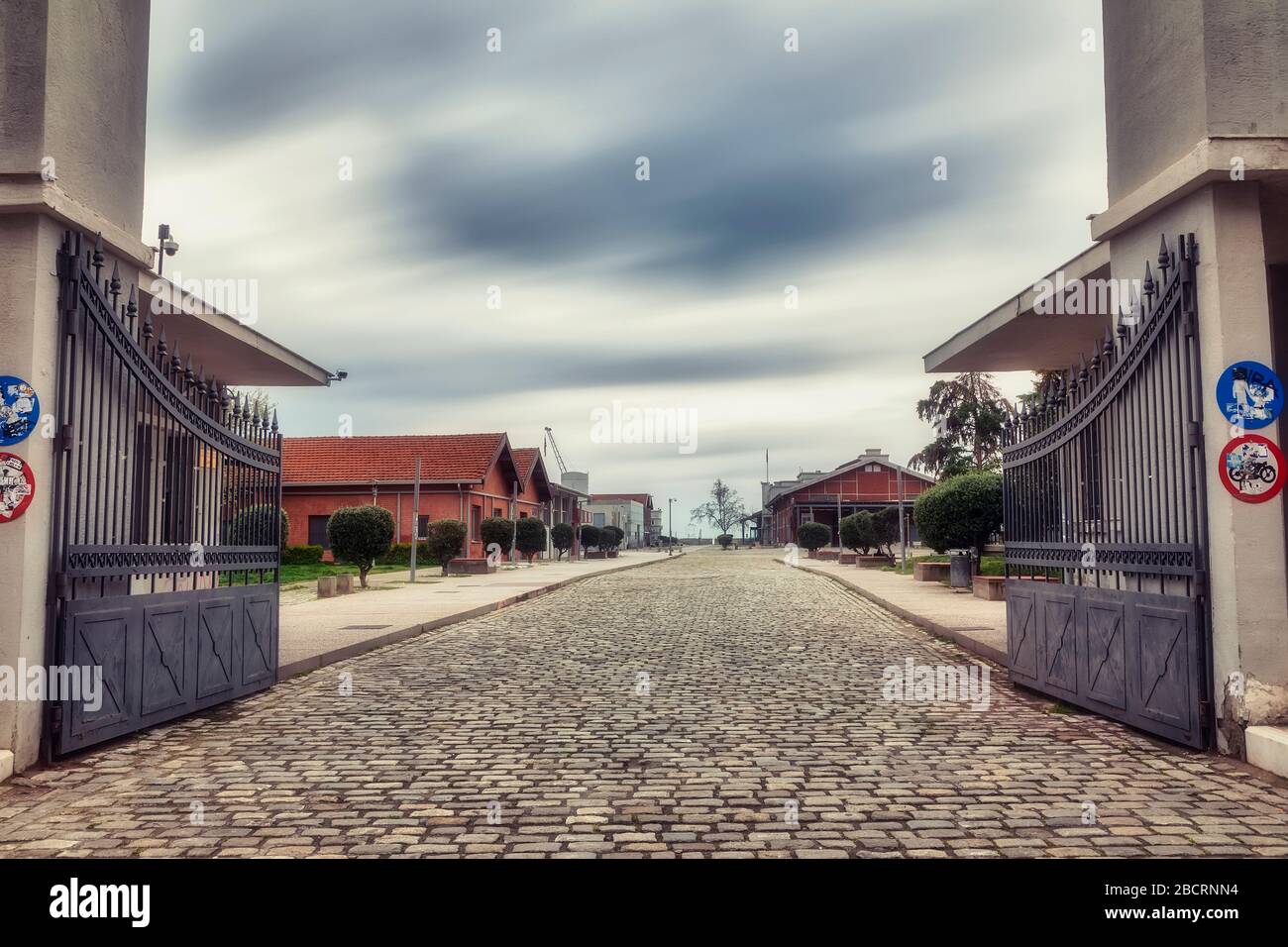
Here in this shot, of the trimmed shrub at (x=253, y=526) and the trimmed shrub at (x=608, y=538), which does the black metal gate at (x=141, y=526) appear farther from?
the trimmed shrub at (x=608, y=538)

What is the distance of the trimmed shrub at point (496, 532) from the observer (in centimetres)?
3848

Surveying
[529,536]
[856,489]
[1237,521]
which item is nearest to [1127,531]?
[1237,521]

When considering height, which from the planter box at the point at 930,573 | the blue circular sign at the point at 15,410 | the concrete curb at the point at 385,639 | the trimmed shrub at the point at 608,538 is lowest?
the concrete curb at the point at 385,639

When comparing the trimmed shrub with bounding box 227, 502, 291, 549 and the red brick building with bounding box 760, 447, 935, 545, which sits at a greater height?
the red brick building with bounding box 760, 447, 935, 545

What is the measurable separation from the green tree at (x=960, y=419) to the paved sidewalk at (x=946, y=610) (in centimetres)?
2834

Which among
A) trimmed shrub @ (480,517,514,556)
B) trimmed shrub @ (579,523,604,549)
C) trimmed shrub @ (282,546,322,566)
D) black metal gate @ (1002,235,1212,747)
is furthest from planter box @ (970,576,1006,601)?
trimmed shrub @ (579,523,604,549)

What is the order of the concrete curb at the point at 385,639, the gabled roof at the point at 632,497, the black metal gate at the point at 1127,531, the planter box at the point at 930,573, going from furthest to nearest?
1. the gabled roof at the point at 632,497
2. the planter box at the point at 930,573
3. the concrete curb at the point at 385,639
4. the black metal gate at the point at 1127,531

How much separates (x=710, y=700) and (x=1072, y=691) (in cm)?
298

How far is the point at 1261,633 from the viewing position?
6020 millimetres

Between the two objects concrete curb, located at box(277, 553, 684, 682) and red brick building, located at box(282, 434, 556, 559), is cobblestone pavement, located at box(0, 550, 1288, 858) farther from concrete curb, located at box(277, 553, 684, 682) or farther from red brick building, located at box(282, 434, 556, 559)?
red brick building, located at box(282, 434, 556, 559)

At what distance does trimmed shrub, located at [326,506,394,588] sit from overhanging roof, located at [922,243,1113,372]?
15.2m

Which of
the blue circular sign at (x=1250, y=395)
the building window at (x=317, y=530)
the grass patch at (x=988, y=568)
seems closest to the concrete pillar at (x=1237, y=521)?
the blue circular sign at (x=1250, y=395)

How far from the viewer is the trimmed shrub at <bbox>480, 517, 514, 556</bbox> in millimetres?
38484
